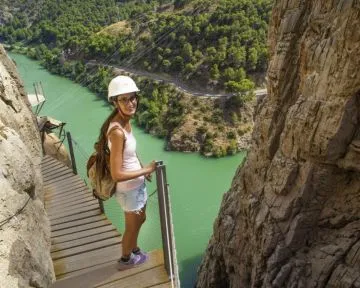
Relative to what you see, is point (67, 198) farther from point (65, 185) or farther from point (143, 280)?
point (143, 280)

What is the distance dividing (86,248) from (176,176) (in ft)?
82.6

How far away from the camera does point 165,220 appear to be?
15.8ft

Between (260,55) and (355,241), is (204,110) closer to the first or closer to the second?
(260,55)

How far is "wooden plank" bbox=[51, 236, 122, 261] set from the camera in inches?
258

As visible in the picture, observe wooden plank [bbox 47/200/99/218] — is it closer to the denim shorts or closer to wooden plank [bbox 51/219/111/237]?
wooden plank [bbox 51/219/111/237]

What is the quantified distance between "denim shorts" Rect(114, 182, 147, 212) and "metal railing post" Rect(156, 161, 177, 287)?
228mm

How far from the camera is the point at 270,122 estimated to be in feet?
45.6

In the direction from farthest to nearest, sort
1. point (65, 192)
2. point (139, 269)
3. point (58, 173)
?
point (58, 173) → point (65, 192) → point (139, 269)

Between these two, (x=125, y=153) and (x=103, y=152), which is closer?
(x=125, y=153)

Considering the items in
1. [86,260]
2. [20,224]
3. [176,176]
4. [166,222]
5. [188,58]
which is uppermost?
[20,224]

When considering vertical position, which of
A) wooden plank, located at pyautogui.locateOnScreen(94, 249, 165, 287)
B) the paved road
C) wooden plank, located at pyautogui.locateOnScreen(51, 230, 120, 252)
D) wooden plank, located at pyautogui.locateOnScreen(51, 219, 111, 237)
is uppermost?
wooden plank, located at pyautogui.locateOnScreen(94, 249, 165, 287)

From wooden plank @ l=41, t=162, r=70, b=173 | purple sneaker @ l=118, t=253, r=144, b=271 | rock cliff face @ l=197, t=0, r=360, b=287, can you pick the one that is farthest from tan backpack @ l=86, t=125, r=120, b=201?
rock cliff face @ l=197, t=0, r=360, b=287

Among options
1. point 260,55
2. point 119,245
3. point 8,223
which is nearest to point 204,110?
point 260,55

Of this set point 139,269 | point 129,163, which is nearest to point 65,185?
point 139,269
